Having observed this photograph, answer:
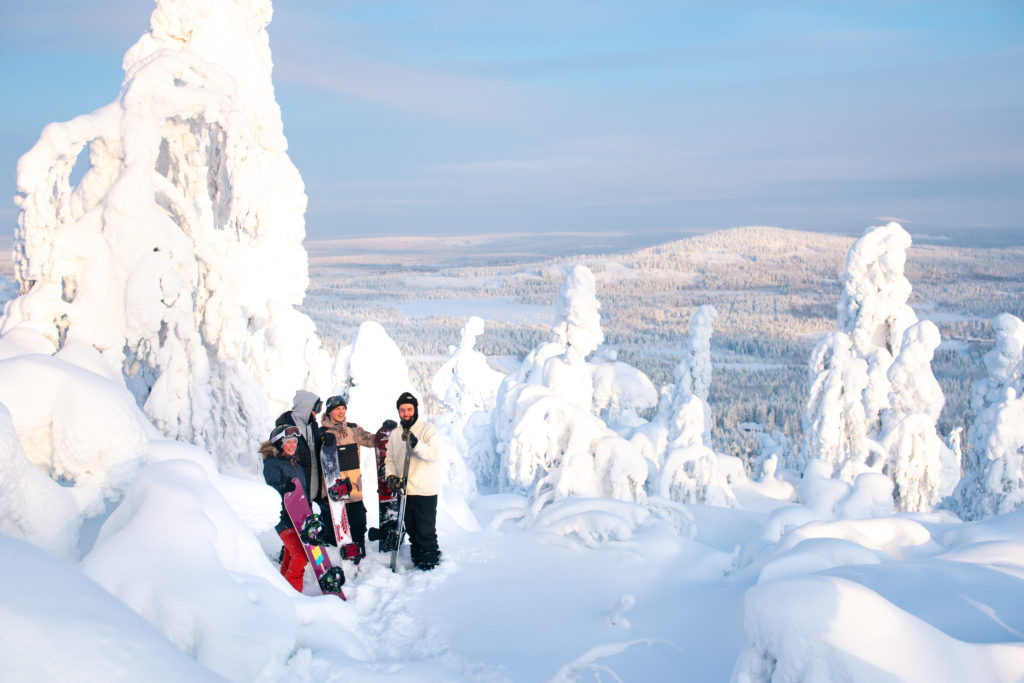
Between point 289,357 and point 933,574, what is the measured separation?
11.9 m

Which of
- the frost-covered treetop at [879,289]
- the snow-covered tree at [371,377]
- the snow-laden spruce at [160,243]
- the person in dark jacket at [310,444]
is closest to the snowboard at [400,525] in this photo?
the person in dark jacket at [310,444]

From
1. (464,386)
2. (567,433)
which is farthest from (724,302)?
(567,433)

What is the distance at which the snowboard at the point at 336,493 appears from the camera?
629 centimetres

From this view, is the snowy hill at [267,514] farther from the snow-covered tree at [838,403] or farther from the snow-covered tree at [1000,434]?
the snow-covered tree at [1000,434]

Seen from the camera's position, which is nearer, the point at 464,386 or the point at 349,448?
the point at 349,448

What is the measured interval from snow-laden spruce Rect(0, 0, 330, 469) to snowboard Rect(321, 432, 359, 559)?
99.2 inches

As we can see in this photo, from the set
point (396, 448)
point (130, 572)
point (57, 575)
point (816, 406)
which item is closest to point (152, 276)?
point (396, 448)

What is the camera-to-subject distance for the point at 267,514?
6.03 m

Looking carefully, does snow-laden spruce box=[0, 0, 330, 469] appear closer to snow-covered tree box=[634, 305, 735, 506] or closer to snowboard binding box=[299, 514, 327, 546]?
snowboard binding box=[299, 514, 327, 546]

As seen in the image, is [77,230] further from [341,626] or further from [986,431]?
[986,431]

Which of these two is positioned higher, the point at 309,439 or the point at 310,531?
the point at 309,439

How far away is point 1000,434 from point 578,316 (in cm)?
1245

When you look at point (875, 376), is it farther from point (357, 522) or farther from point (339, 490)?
point (339, 490)

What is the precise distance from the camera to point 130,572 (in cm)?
358
